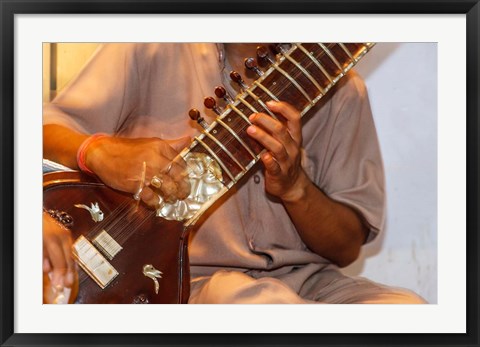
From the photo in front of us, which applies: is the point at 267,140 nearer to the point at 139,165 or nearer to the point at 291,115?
the point at 291,115

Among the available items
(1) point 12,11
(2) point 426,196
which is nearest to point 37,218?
(1) point 12,11

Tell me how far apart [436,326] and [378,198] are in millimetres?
223

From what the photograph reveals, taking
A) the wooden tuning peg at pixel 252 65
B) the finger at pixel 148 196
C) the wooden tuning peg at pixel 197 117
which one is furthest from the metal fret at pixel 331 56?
the finger at pixel 148 196

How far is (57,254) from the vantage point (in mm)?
1808

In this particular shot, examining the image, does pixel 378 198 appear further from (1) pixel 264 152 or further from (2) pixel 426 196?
(1) pixel 264 152

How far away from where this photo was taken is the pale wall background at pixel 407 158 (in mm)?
1843

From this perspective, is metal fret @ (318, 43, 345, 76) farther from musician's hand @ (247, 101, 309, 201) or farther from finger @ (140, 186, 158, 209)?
finger @ (140, 186, 158, 209)

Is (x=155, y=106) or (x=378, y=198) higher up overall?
(x=155, y=106)

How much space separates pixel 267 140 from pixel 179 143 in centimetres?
14

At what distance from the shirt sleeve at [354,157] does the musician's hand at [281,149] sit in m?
0.05

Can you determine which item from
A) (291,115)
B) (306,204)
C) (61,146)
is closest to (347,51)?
(291,115)

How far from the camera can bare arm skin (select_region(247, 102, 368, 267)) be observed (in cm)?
182

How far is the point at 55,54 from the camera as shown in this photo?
1.82 meters

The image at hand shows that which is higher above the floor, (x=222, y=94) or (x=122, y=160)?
(x=222, y=94)
